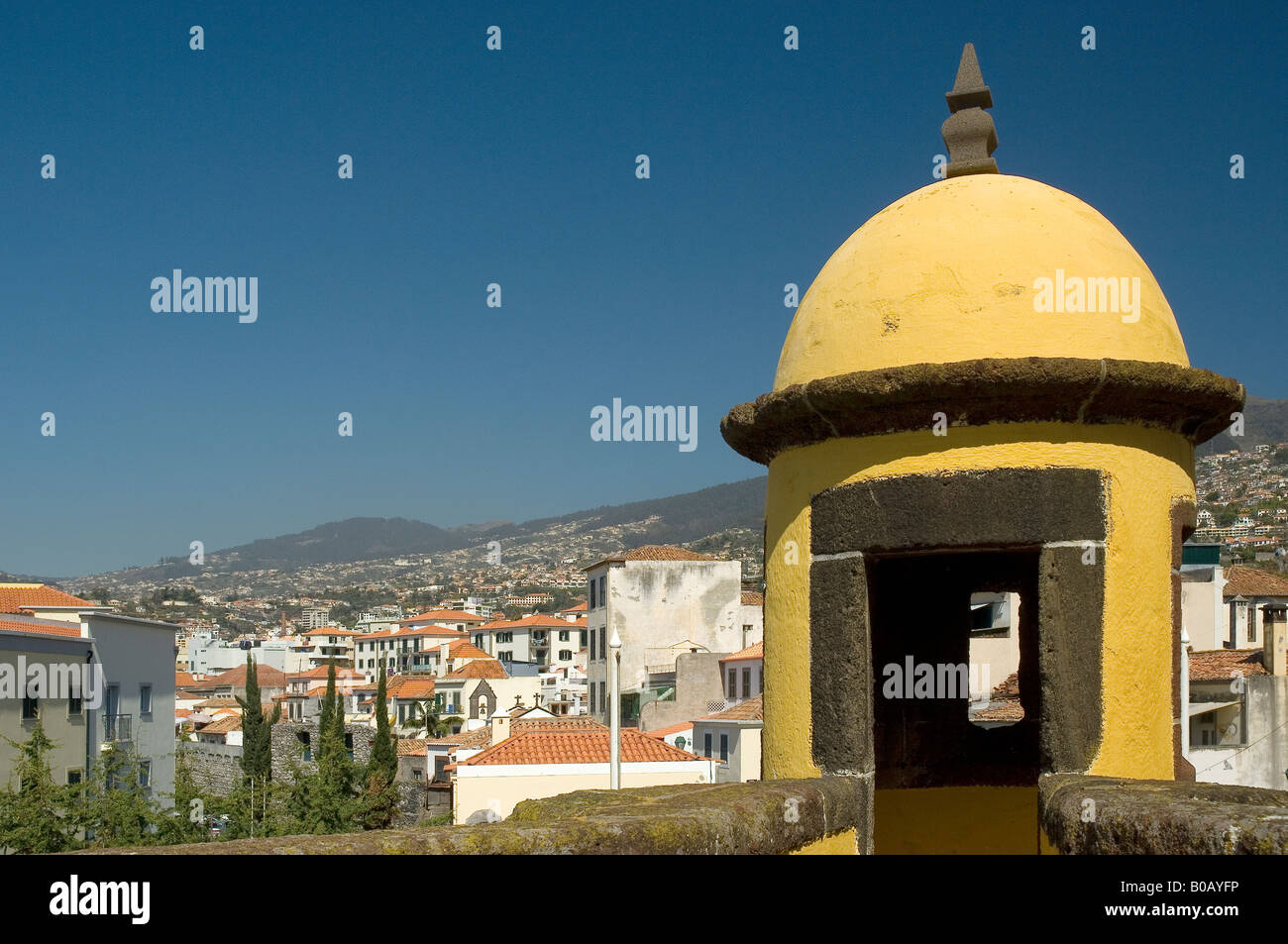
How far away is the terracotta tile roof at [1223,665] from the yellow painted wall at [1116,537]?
70.5 ft

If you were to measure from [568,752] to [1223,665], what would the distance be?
13.5 metres

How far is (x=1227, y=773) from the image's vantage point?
23.7 metres

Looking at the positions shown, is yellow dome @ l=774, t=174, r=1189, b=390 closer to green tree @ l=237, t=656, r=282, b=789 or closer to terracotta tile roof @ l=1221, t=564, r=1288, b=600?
terracotta tile roof @ l=1221, t=564, r=1288, b=600

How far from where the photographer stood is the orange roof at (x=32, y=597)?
35750 mm

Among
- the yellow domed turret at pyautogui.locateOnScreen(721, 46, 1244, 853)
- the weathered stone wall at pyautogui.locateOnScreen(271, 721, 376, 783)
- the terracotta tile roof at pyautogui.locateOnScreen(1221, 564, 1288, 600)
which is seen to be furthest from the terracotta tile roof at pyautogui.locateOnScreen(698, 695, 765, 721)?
the yellow domed turret at pyautogui.locateOnScreen(721, 46, 1244, 853)

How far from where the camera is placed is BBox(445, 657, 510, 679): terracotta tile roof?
66.8 meters

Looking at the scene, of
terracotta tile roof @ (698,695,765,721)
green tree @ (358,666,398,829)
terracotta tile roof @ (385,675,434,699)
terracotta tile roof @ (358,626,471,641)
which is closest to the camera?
terracotta tile roof @ (698,695,765,721)

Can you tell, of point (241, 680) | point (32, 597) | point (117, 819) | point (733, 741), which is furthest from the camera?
point (241, 680)

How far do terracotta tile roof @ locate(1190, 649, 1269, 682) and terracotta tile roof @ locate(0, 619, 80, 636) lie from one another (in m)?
24.3

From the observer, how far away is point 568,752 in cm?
2858

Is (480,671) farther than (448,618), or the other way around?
(448,618)

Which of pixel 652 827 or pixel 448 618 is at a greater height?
pixel 652 827

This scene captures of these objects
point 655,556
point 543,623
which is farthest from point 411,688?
point 655,556

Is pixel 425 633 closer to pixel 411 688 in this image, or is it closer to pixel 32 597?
pixel 411 688
